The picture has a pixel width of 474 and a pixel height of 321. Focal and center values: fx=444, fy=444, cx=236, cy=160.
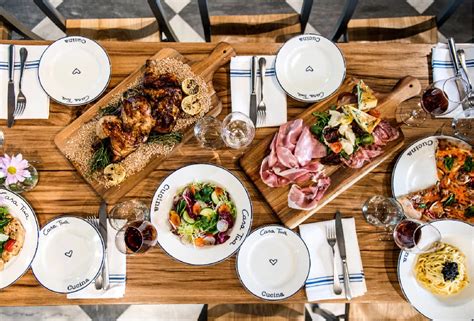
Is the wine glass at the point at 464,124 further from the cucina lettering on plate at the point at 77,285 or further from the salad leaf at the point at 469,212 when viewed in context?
the cucina lettering on plate at the point at 77,285

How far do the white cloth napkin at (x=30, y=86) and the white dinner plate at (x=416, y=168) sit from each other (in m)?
1.49

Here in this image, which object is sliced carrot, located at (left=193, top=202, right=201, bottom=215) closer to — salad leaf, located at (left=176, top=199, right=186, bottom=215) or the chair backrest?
salad leaf, located at (left=176, top=199, right=186, bottom=215)

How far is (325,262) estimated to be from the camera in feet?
5.81

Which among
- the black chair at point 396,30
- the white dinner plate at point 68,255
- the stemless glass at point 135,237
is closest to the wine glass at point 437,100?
the black chair at point 396,30

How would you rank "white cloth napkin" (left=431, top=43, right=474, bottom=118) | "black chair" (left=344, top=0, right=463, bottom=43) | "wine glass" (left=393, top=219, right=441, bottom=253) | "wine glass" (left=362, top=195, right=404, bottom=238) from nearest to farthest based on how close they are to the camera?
"wine glass" (left=393, top=219, right=441, bottom=253)
"wine glass" (left=362, top=195, right=404, bottom=238)
"white cloth napkin" (left=431, top=43, right=474, bottom=118)
"black chair" (left=344, top=0, right=463, bottom=43)

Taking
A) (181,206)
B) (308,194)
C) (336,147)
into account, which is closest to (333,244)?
(308,194)

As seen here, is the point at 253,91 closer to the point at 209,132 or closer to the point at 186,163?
the point at 209,132

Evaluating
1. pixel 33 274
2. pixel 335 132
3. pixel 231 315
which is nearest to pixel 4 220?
pixel 33 274

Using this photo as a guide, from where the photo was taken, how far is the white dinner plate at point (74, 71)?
1874 millimetres

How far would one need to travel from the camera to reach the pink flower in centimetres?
175

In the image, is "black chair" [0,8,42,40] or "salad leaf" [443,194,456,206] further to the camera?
"black chair" [0,8,42,40]

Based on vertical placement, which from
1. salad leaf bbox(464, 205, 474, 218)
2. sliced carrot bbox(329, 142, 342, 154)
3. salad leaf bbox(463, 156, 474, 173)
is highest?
sliced carrot bbox(329, 142, 342, 154)

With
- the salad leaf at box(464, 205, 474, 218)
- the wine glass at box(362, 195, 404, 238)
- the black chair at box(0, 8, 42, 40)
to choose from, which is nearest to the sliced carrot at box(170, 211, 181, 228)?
the wine glass at box(362, 195, 404, 238)

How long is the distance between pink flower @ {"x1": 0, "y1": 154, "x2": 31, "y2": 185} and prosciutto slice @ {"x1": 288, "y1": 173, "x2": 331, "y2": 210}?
1.05m
